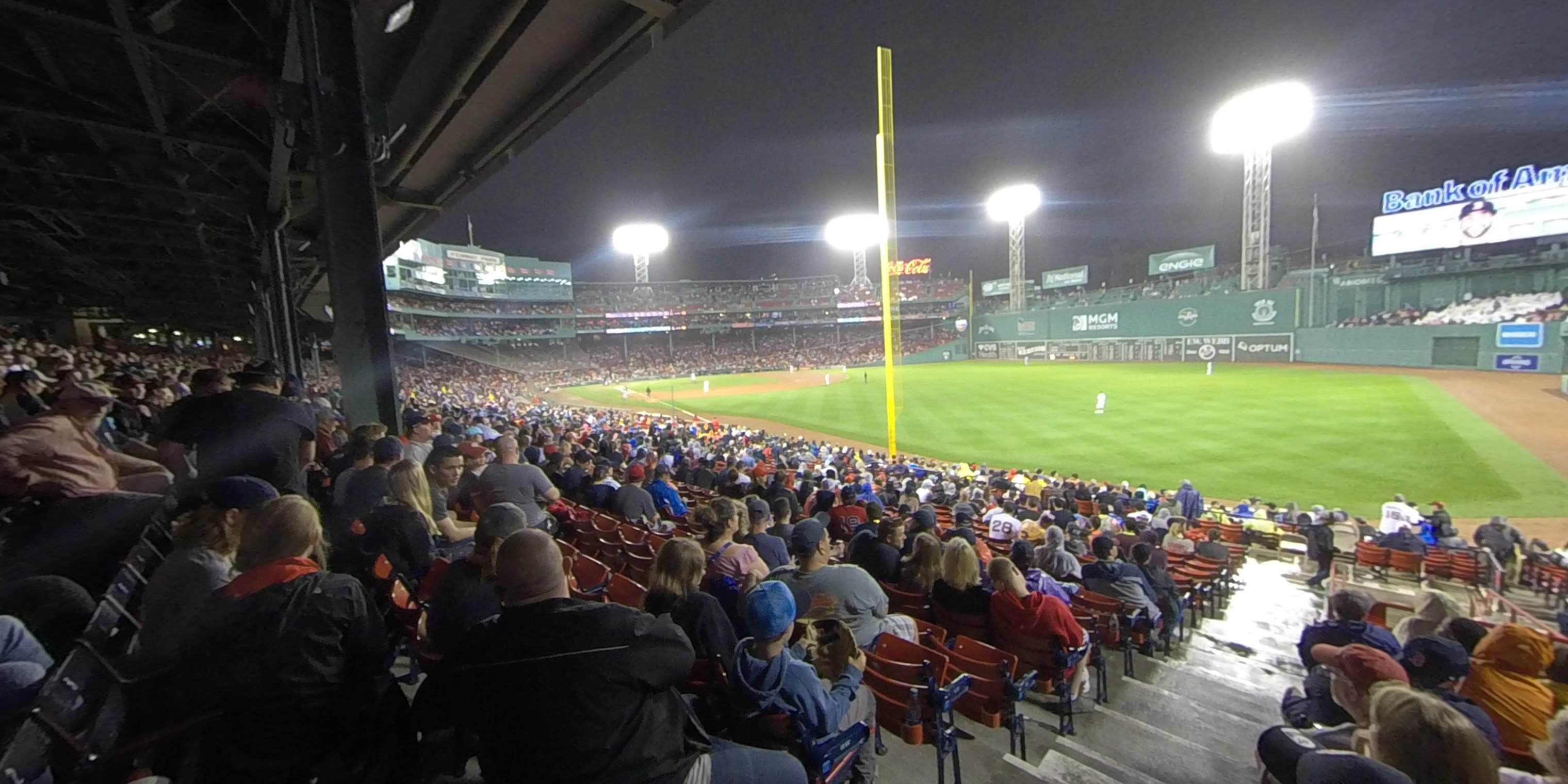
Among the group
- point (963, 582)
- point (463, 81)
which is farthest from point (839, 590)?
point (463, 81)

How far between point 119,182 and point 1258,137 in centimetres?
5528

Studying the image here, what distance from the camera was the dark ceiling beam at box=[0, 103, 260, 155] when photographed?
5.69 m

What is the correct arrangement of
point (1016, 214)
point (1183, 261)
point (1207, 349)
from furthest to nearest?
1. point (1016, 214)
2. point (1183, 261)
3. point (1207, 349)

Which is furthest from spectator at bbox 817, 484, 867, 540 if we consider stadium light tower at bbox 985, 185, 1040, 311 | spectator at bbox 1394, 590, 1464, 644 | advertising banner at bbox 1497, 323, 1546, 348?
stadium light tower at bbox 985, 185, 1040, 311

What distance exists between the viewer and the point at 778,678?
235 cm

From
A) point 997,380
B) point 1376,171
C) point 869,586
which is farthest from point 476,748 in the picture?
point 1376,171

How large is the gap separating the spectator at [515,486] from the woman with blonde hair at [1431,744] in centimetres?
462

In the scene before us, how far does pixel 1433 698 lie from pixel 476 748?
303 centimetres

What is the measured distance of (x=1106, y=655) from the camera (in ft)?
18.6

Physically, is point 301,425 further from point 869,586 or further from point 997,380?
point 997,380

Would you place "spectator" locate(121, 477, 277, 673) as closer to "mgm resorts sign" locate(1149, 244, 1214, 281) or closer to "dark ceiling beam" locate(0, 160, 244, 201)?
"dark ceiling beam" locate(0, 160, 244, 201)

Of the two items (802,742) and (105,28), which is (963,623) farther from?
(105,28)

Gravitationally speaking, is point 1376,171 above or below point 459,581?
above

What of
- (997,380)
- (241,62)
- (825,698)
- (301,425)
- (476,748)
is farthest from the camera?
(997,380)
